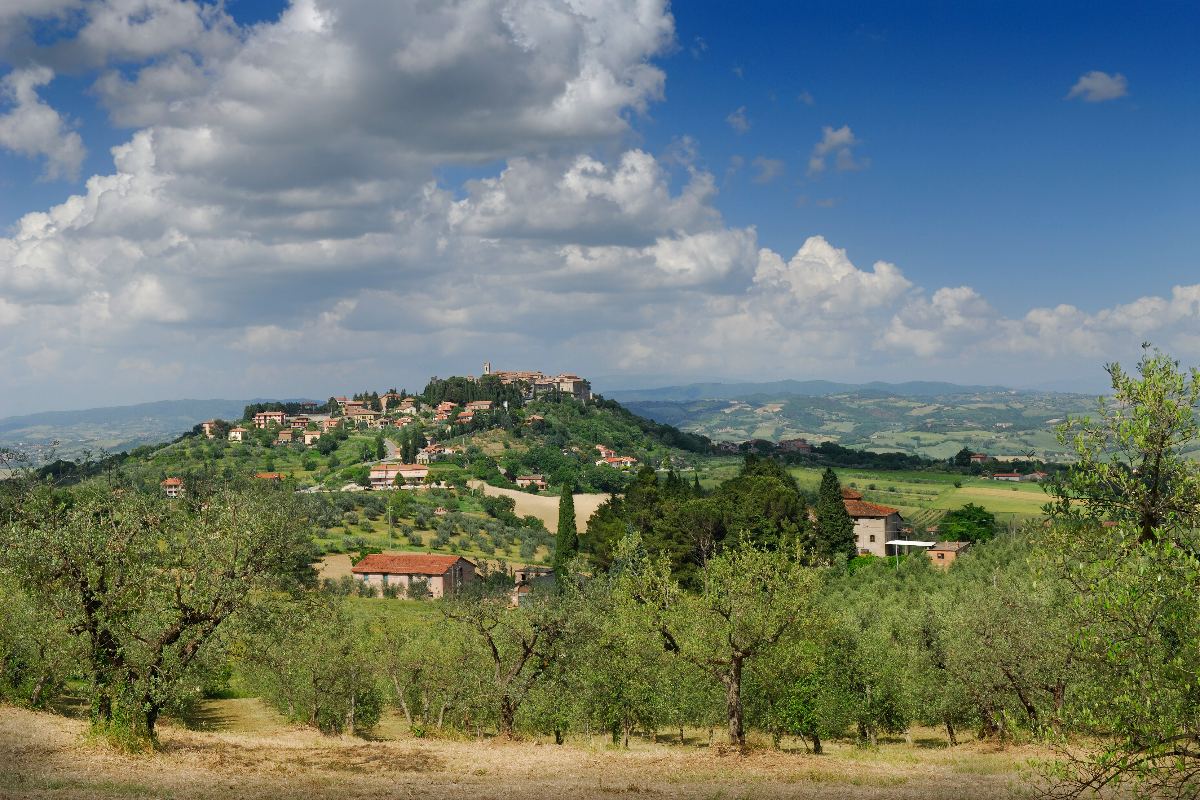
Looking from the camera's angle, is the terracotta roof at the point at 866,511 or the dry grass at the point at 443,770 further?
the terracotta roof at the point at 866,511

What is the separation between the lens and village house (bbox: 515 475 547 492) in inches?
7283

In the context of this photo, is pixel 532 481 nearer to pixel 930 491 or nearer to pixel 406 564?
pixel 406 564

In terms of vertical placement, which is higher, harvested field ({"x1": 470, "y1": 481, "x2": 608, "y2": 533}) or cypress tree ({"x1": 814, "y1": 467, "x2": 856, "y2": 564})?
cypress tree ({"x1": 814, "y1": 467, "x2": 856, "y2": 564})

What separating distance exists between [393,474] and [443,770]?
15773 centimetres

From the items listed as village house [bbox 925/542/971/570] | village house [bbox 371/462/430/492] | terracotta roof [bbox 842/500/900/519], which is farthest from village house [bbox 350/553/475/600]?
village house [bbox 371/462/430/492]

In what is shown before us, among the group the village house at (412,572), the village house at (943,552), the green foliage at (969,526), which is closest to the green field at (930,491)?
the green foliage at (969,526)

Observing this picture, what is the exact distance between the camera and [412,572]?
103 m

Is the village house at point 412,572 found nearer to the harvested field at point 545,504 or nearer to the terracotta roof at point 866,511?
the harvested field at point 545,504

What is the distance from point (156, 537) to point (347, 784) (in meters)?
11.3

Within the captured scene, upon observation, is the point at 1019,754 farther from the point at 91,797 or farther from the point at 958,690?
the point at 91,797

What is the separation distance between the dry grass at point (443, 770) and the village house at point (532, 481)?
152 meters

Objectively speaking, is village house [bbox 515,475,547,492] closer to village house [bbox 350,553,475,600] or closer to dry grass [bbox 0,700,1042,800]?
village house [bbox 350,553,475,600]

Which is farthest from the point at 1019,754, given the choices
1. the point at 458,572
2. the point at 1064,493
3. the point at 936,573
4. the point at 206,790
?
the point at 458,572

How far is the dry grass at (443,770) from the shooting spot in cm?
2302
